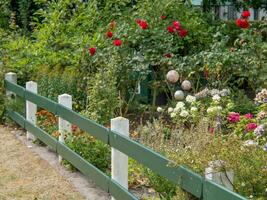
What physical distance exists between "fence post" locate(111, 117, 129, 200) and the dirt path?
61 cm

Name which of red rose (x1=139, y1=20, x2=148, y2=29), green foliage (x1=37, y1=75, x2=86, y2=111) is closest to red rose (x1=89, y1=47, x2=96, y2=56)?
green foliage (x1=37, y1=75, x2=86, y2=111)

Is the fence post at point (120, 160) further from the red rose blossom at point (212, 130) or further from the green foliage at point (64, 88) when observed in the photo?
the green foliage at point (64, 88)

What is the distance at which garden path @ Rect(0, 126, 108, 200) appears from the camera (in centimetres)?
623

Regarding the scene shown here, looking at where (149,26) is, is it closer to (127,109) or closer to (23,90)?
(127,109)

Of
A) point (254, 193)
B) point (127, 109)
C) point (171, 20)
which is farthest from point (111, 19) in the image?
point (254, 193)

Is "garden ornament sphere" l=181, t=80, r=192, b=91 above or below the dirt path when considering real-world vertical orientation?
above

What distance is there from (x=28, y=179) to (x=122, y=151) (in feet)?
5.83

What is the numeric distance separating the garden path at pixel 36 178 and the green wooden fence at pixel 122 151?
17 centimetres

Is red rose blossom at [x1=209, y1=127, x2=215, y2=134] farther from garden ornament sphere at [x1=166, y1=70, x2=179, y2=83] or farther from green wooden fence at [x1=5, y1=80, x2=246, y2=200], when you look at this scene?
garden ornament sphere at [x1=166, y1=70, x2=179, y2=83]

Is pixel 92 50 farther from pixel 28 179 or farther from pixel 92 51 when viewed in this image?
pixel 28 179

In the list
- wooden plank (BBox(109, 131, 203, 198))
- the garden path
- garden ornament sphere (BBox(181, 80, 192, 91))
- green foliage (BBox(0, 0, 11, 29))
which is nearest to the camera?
wooden plank (BBox(109, 131, 203, 198))

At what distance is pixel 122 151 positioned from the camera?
18.0 ft

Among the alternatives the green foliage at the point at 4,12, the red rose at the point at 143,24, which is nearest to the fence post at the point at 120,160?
the red rose at the point at 143,24

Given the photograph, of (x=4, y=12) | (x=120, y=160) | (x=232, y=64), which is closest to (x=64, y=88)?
(x=232, y=64)
